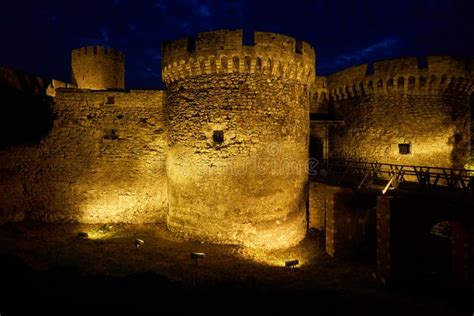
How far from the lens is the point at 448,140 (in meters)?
13.3

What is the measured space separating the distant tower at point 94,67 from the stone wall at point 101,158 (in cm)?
558

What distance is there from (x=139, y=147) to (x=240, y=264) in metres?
6.36

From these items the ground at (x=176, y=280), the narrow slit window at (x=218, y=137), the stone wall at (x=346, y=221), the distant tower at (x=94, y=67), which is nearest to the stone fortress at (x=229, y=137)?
the narrow slit window at (x=218, y=137)

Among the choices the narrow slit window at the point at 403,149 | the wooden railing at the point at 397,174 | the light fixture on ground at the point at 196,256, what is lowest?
the light fixture on ground at the point at 196,256

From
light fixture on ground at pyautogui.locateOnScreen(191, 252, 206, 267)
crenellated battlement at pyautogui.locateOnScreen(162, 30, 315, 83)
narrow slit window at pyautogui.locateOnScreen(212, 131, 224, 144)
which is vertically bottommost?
light fixture on ground at pyautogui.locateOnScreen(191, 252, 206, 267)

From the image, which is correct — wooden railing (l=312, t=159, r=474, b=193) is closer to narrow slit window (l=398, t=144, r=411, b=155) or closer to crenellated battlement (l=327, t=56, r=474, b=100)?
narrow slit window (l=398, t=144, r=411, b=155)

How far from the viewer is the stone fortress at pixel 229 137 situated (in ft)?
32.4

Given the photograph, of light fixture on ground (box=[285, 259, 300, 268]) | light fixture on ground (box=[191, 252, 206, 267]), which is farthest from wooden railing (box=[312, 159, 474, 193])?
light fixture on ground (box=[191, 252, 206, 267])

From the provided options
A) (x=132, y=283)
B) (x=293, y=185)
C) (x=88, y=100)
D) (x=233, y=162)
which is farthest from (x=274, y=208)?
(x=88, y=100)

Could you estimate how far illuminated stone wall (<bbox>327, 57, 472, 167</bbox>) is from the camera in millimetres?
12977

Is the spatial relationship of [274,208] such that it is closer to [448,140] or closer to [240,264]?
[240,264]

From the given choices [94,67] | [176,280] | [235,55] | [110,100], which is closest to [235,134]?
[235,55]

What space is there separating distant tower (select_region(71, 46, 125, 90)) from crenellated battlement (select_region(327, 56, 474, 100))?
45.6ft

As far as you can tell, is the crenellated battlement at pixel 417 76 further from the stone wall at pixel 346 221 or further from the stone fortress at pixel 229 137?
the stone wall at pixel 346 221
